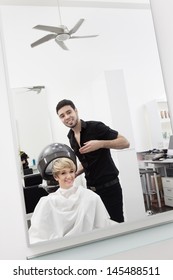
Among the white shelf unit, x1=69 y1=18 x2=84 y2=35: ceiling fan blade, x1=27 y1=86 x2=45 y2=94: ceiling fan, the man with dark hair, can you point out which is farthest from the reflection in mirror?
the white shelf unit

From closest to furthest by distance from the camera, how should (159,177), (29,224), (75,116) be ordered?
(29,224)
(75,116)
(159,177)

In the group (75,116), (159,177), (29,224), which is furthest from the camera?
(159,177)

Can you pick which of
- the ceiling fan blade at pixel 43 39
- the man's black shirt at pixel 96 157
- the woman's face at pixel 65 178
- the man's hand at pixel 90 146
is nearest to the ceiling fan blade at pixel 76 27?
the ceiling fan blade at pixel 43 39

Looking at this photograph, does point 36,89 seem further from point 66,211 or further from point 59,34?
point 66,211

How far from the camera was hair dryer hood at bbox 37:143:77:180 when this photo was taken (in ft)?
4.19

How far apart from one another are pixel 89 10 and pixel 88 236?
1.18m

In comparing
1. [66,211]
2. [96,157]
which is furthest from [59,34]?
[66,211]

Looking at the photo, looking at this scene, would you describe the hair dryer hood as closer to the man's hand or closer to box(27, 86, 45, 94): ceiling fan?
the man's hand

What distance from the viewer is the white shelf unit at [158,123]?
1.46 m

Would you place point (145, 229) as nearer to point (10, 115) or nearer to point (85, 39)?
point (10, 115)

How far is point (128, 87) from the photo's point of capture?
1.45m

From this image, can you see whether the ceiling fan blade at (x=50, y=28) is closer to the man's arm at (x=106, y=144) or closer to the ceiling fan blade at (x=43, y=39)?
the ceiling fan blade at (x=43, y=39)

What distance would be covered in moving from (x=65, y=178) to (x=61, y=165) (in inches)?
2.6

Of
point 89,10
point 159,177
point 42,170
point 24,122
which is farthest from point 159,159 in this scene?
point 89,10
